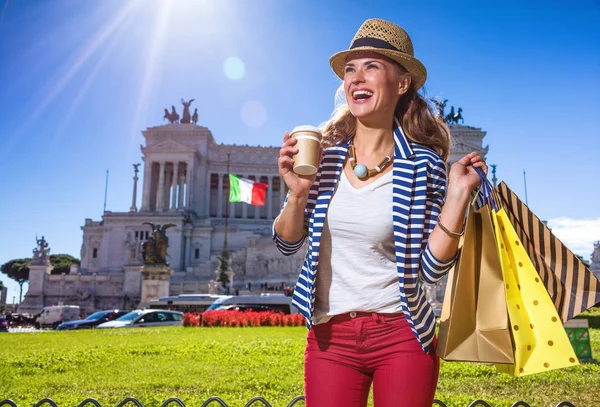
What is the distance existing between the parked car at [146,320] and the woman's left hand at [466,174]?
70.1 ft

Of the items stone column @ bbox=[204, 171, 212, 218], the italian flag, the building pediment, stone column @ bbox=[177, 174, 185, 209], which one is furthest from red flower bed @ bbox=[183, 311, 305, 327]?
stone column @ bbox=[177, 174, 185, 209]

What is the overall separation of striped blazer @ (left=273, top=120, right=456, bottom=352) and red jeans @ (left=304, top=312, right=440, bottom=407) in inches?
3.4

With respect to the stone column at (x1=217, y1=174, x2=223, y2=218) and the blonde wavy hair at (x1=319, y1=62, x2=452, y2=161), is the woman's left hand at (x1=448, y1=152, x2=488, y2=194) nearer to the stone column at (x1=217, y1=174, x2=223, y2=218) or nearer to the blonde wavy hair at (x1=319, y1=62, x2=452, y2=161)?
the blonde wavy hair at (x1=319, y1=62, x2=452, y2=161)

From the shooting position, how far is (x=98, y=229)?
6531cm

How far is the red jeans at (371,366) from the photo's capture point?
2.45m

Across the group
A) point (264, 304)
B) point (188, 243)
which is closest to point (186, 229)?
point (188, 243)

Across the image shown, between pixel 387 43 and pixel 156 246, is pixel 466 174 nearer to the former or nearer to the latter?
pixel 387 43

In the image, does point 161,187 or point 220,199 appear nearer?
point 161,187

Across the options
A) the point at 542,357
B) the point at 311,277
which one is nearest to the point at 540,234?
the point at 542,357

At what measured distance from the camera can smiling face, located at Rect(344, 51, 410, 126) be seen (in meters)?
2.86

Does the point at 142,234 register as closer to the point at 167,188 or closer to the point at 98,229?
the point at 98,229

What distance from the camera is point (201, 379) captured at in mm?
7930

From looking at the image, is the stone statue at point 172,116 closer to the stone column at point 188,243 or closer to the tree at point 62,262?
the stone column at point 188,243

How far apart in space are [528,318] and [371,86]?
4.48 feet
